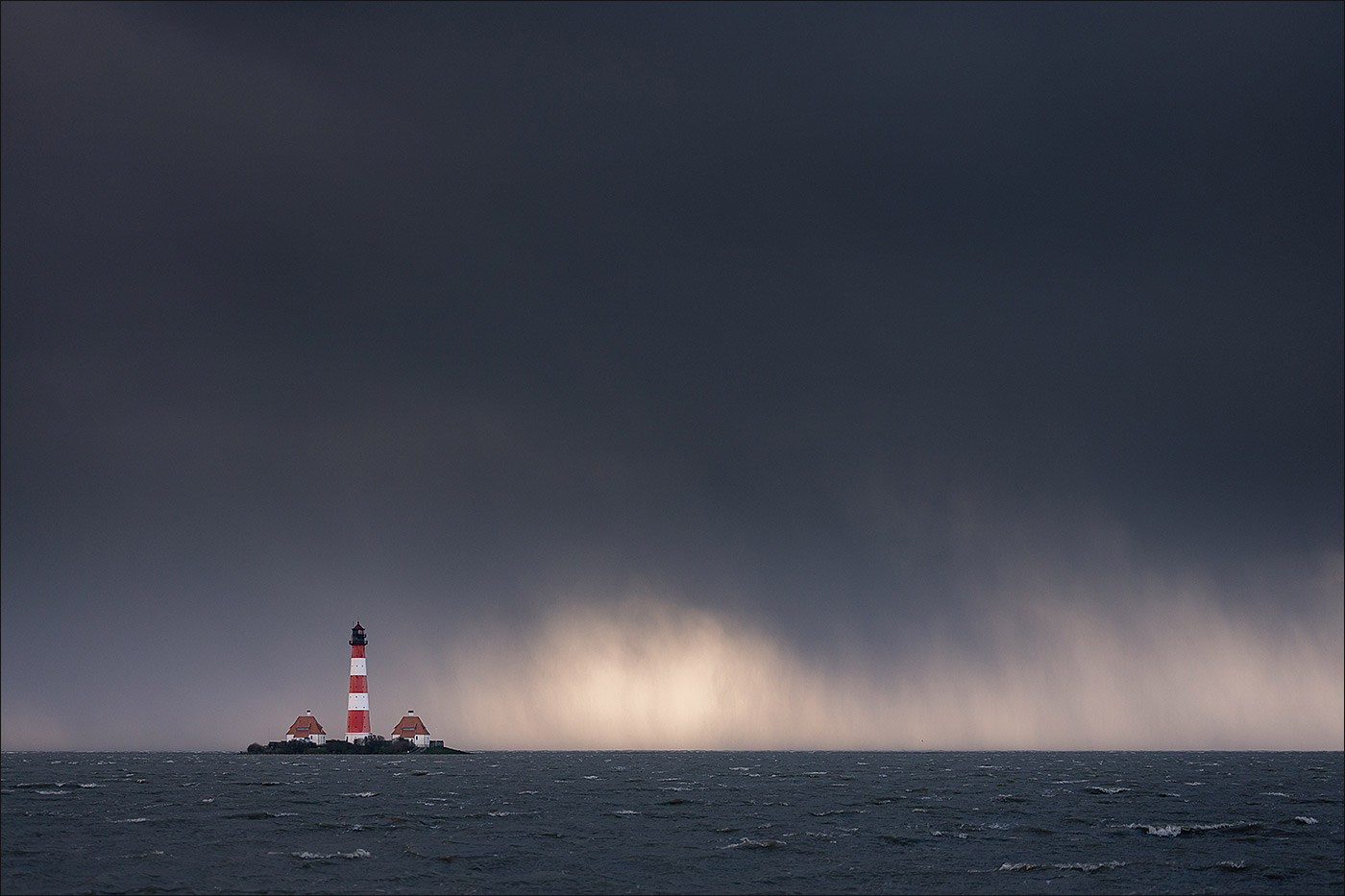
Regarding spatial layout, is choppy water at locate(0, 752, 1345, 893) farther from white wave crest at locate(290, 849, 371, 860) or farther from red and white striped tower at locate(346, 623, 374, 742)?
red and white striped tower at locate(346, 623, 374, 742)

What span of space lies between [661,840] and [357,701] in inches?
5648

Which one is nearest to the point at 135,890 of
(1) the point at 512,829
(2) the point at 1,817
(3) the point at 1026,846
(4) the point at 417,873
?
(4) the point at 417,873

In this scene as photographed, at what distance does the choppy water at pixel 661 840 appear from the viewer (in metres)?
47.8

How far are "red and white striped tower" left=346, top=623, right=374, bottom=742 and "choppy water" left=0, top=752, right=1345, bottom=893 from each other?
7660 cm

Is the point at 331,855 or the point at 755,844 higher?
the point at 331,855

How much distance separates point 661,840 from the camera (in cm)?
6091

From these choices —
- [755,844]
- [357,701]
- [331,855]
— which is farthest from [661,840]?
[357,701]

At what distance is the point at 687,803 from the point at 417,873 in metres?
39.1

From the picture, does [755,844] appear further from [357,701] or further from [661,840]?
[357,701]

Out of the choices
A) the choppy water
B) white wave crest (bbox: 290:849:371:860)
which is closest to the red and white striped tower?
the choppy water

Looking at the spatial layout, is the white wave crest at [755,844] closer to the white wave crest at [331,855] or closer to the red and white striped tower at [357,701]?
the white wave crest at [331,855]

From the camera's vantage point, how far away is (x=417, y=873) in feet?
161

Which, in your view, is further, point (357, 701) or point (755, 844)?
point (357, 701)

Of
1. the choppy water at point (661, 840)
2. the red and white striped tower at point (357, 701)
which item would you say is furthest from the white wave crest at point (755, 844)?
the red and white striped tower at point (357, 701)
